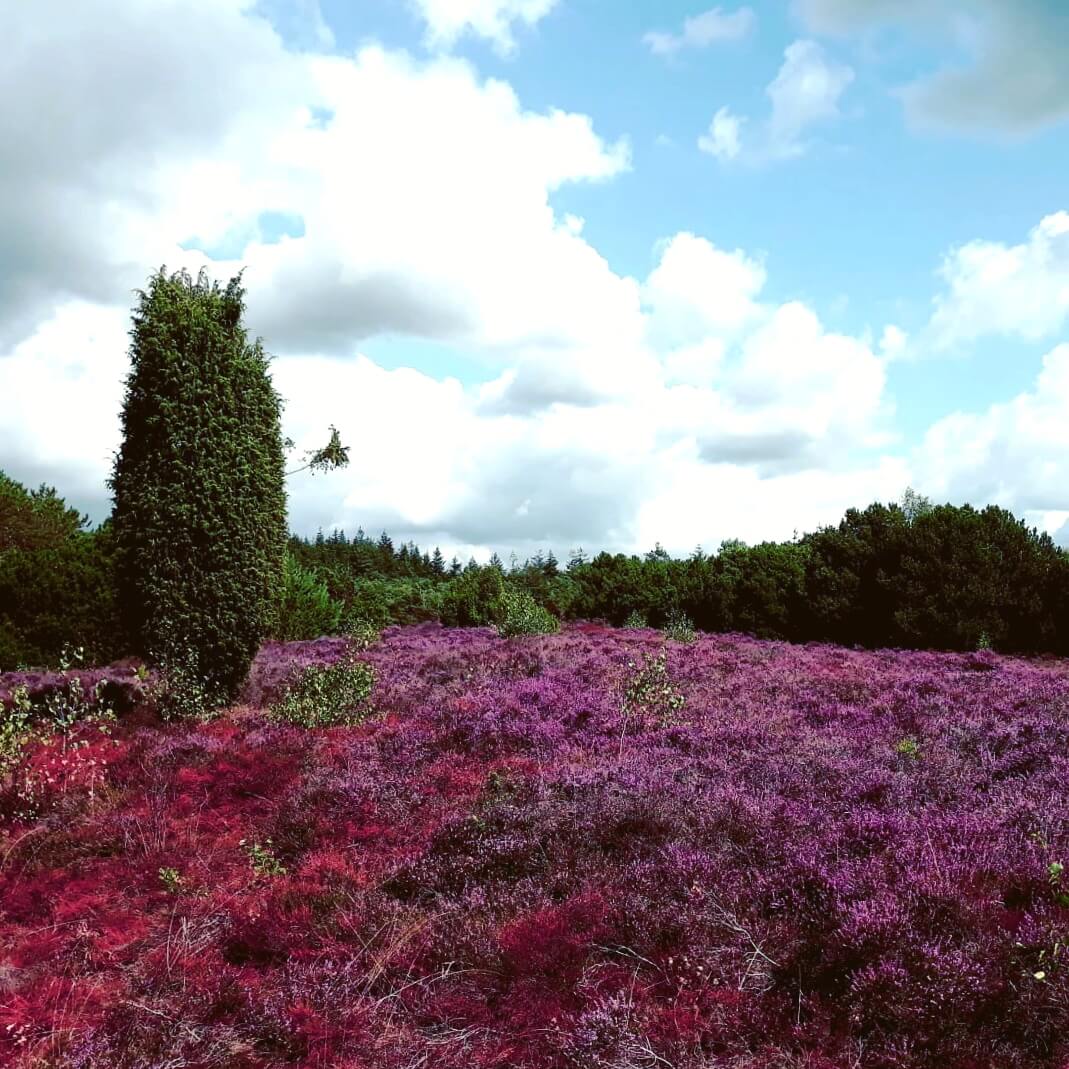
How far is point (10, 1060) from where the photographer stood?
4664 millimetres

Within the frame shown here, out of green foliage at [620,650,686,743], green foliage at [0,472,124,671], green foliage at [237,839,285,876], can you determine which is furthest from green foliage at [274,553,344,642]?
green foliage at [237,839,285,876]

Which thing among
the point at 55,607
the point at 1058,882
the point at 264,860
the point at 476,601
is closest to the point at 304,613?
the point at 476,601

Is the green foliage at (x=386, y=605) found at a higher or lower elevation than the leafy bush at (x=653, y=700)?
higher

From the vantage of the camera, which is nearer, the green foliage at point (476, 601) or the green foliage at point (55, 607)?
the green foliage at point (55, 607)

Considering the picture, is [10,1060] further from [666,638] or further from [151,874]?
[666,638]

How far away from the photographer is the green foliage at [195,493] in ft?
40.0

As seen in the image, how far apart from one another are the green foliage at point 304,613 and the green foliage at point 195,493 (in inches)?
469

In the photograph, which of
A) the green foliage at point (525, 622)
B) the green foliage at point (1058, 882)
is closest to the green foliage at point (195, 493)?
the green foliage at point (525, 622)

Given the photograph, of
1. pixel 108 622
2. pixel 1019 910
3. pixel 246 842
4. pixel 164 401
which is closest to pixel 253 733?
pixel 246 842

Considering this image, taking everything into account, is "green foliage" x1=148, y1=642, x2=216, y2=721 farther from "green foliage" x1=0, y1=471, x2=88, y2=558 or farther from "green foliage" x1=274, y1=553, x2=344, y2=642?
"green foliage" x1=0, y1=471, x2=88, y2=558

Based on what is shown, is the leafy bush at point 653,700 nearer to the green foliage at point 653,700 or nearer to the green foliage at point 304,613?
the green foliage at point 653,700

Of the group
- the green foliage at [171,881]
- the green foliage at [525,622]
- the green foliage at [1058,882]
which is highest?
the green foliage at [525,622]

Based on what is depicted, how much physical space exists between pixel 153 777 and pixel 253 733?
5.63 feet

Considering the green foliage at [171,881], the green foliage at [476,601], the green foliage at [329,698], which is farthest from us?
the green foliage at [476,601]
